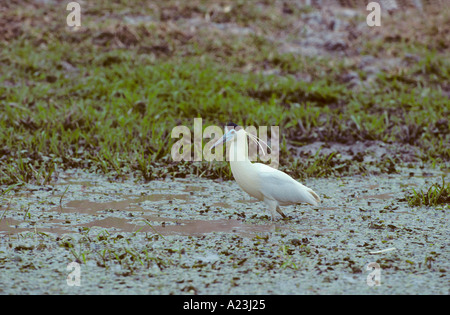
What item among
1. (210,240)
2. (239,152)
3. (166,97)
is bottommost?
(210,240)

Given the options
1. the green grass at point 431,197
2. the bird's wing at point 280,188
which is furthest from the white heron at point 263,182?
the green grass at point 431,197

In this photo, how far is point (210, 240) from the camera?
5.78 meters

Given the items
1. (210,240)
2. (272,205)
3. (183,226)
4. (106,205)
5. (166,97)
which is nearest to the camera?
(210,240)

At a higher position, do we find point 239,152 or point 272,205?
point 239,152

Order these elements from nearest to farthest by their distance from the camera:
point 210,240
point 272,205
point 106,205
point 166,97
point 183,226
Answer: point 210,240, point 183,226, point 272,205, point 106,205, point 166,97

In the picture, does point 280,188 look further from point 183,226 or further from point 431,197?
point 431,197

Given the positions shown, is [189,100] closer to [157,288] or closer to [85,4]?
[85,4]

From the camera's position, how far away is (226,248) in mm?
5555

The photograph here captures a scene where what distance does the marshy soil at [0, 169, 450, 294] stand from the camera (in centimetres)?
475

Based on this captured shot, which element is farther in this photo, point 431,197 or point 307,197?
point 431,197

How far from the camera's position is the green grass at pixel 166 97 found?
869 centimetres

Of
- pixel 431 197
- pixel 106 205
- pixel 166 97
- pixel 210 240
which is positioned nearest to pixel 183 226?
pixel 210 240

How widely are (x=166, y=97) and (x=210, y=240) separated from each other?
17.0 ft

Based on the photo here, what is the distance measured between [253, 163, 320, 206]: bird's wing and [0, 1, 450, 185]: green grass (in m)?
1.92
